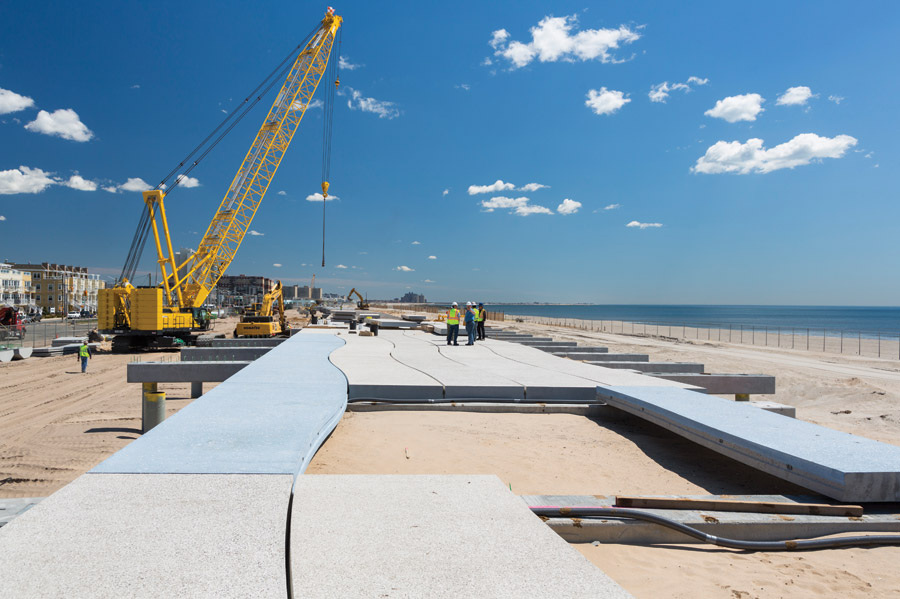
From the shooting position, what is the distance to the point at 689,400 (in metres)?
7.45

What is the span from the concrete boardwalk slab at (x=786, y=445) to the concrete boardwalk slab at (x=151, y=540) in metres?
4.61

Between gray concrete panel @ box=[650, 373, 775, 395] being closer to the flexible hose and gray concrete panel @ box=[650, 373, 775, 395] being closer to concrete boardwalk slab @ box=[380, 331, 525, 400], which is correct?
concrete boardwalk slab @ box=[380, 331, 525, 400]

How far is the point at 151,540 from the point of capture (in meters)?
2.85

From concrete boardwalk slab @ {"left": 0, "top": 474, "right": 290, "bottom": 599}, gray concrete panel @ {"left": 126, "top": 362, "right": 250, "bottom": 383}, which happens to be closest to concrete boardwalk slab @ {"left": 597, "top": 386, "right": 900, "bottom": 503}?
concrete boardwalk slab @ {"left": 0, "top": 474, "right": 290, "bottom": 599}

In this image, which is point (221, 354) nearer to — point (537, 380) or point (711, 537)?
point (537, 380)

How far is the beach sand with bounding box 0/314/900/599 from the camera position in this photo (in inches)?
142

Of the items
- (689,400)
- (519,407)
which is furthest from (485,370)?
(689,400)

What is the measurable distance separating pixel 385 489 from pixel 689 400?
17.8 feet

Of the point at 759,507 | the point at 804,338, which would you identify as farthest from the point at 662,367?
the point at 804,338

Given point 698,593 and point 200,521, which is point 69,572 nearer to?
point 200,521

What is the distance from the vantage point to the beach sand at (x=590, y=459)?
11.8 ft

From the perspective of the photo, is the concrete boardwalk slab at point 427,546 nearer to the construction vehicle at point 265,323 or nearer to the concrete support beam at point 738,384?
the concrete support beam at point 738,384

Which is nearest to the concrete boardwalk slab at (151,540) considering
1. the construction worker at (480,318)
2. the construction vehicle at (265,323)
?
the construction worker at (480,318)

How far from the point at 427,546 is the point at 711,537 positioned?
244 centimetres
